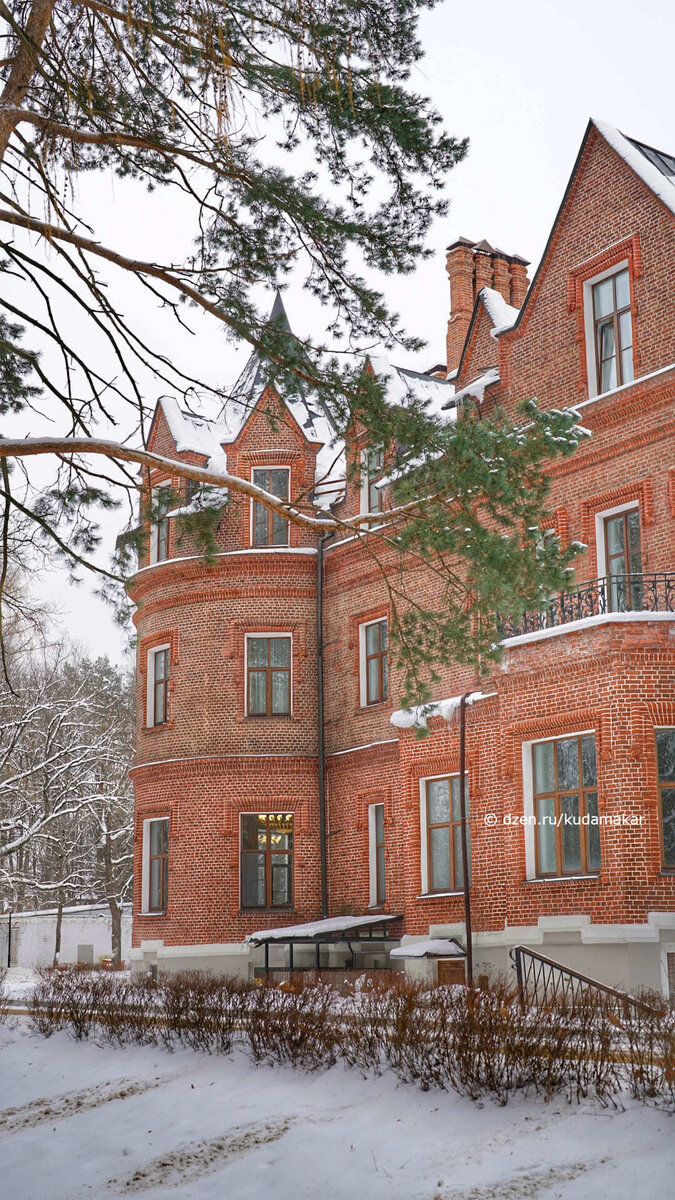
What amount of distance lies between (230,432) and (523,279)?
7431 mm

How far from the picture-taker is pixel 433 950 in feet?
62.6

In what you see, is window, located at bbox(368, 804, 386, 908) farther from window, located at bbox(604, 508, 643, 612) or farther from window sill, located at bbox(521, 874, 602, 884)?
window, located at bbox(604, 508, 643, 612)

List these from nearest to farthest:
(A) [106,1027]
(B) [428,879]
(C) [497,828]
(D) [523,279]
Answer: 1. (A) [106,1027]
2. (C) [497,828]
3. (B) [428,879]
4. (D) [523,279]

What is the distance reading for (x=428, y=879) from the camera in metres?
20.6

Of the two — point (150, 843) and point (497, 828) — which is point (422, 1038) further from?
point (150, 843)

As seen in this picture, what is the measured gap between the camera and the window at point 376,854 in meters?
23.0

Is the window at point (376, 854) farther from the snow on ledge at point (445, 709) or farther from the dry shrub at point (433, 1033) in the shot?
the dry shrub at point (433, 1033)

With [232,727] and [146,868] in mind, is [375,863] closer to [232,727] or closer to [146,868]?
[232,727]

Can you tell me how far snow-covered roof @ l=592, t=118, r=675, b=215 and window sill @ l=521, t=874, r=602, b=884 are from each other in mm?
9264

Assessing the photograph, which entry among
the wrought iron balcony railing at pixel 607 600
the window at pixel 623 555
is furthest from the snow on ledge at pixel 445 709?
the window at pixel 623 555

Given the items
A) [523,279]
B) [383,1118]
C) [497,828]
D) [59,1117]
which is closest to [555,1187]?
[383,1118]

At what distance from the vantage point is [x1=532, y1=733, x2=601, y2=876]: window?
16719mm

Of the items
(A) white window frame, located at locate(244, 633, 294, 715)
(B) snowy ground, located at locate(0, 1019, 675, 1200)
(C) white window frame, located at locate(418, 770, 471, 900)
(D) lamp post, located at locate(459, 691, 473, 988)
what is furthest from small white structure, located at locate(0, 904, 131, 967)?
(B) snowy ground, located at locate(0, 1019, 675, 1200)

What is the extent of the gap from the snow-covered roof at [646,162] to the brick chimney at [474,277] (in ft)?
24.5
